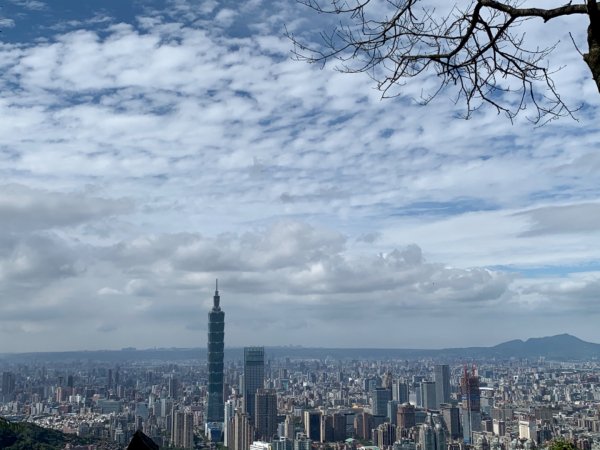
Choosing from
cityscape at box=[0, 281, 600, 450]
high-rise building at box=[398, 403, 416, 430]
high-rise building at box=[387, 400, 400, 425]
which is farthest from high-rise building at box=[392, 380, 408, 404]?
high-rise building at box=[398, 403, 416, 430]

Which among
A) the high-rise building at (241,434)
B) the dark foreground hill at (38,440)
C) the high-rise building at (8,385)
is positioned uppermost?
the dark foreground hill at (38,440)

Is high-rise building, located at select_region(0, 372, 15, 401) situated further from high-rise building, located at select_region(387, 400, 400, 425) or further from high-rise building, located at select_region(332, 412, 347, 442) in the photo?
high-rise building, located at select_region(387, 400, 400, 425)

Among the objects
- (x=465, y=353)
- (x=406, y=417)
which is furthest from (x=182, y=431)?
(x=465, y=353)

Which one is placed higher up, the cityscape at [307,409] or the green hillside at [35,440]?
the green hillside at [35,440]

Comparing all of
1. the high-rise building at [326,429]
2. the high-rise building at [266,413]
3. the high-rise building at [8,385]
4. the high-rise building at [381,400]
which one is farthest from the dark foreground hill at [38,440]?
the high-rise building at [8,385]

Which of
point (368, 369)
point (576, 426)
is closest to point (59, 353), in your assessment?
point (368, 369)

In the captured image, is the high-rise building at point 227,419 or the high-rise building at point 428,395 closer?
the high-rise building at point 227,419

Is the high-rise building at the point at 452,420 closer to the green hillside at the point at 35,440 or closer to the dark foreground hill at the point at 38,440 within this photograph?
the dark foreground hill at the point at 38,440

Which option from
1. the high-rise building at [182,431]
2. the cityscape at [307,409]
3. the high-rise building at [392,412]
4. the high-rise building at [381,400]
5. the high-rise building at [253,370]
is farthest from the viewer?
the high-rise building at [253,370]
